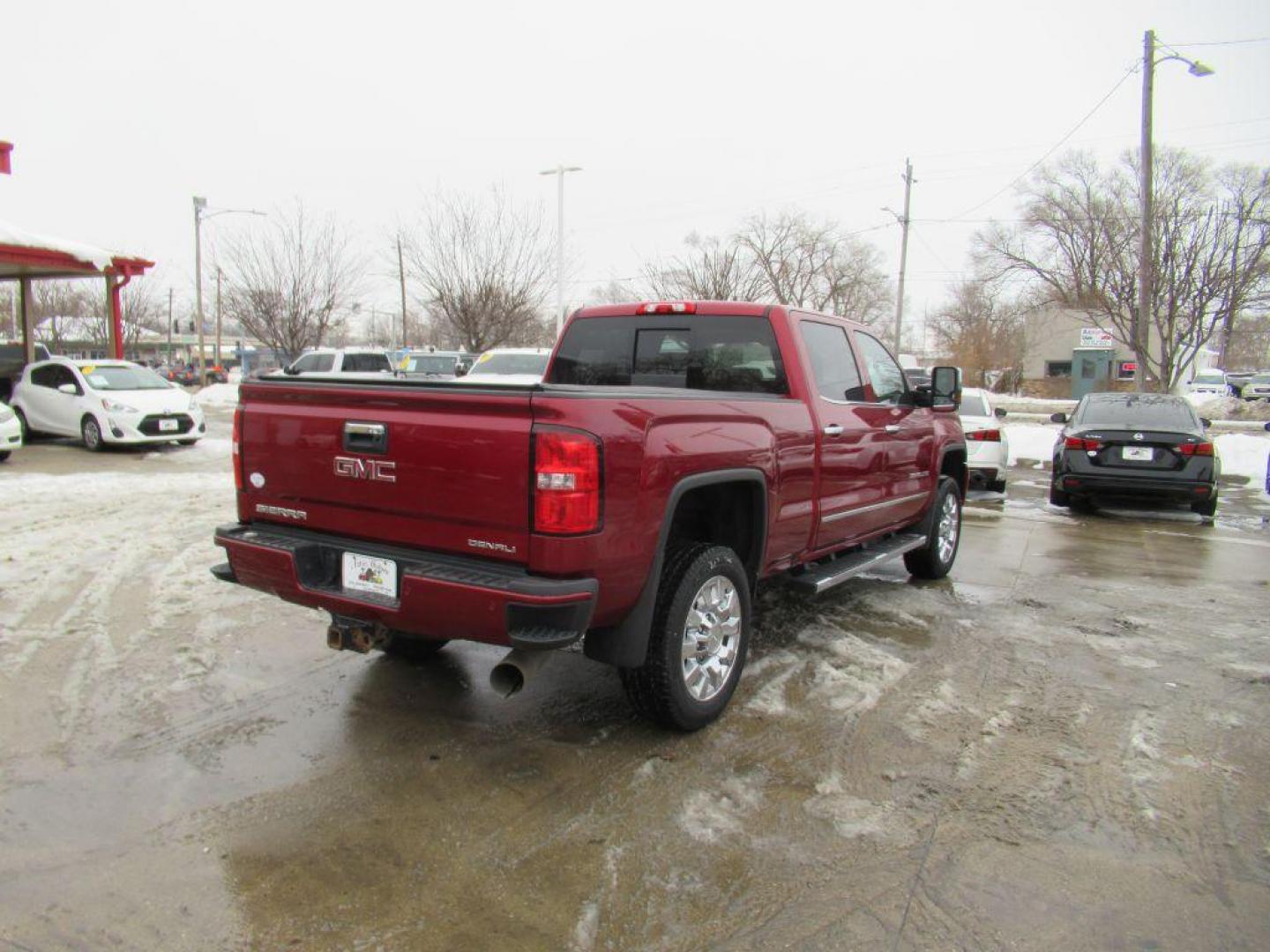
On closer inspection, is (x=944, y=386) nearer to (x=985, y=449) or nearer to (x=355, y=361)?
(x=985, y=449)

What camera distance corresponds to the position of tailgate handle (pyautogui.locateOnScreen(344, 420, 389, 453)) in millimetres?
3414

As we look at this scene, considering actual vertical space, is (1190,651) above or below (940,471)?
below

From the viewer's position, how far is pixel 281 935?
8.25ft

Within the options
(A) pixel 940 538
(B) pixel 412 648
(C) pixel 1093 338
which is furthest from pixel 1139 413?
(C) pixel 1093 338

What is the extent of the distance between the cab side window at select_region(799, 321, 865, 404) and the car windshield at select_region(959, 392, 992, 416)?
7.69 meters

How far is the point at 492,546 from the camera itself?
10.6ft

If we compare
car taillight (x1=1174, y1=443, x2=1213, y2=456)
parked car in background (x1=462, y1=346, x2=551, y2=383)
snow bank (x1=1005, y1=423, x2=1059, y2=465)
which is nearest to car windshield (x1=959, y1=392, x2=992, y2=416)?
car taillight (x1=1174, y1=443, x2=1213, y2=456)

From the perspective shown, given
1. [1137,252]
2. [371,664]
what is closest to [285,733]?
[371,664]

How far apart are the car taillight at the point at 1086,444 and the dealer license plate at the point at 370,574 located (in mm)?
9098

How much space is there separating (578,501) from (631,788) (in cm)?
117

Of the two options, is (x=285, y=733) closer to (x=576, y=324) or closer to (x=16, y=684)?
(x=16, y=684)

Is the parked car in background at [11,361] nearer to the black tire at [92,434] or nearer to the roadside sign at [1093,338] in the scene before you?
the black tire at [92,434]

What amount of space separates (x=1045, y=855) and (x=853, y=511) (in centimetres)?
240

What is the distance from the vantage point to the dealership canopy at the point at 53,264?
49.2ft
